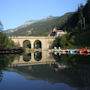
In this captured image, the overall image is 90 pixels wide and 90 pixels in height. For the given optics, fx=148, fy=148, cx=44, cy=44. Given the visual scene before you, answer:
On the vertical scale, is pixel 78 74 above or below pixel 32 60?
above

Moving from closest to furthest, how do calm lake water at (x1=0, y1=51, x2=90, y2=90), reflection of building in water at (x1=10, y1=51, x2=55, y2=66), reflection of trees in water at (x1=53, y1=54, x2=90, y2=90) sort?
calm lake water at (x1=0, y1=51, x2=90, y2=90), reflection of trees in water at (x1=53, y1=54, x2=90, y2=90), reflection of building in water at (x1=10, y1=51, x2=55, y2=66)

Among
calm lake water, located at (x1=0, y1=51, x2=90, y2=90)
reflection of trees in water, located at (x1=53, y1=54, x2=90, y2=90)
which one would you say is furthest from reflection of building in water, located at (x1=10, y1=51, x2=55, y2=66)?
reflection of trees in water, located at (x1=53, y1=54, x2=90, y2=90)

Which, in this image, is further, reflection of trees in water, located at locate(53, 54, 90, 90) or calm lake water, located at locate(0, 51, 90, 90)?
reflection of trees in water, located at locate(53, 54, 90, 90)

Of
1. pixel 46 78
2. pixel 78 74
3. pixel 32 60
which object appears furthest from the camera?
pixel 32 60

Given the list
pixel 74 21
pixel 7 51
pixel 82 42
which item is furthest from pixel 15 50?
pixel 74 21

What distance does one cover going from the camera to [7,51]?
35.2 m

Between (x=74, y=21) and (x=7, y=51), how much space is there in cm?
4404

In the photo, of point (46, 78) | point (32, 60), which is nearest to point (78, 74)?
point (46, 78)

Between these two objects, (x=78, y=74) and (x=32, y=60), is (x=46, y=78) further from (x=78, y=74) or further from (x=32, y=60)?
(x=32, y=60)

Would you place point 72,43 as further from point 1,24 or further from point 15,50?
point 1,24

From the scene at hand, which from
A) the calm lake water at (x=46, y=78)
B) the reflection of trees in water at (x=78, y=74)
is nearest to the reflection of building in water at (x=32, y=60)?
the calm lake water at (x=46, y=78)

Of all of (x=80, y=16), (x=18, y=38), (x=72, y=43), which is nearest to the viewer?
(x=72, y=43)

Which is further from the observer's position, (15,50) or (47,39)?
(47,39)

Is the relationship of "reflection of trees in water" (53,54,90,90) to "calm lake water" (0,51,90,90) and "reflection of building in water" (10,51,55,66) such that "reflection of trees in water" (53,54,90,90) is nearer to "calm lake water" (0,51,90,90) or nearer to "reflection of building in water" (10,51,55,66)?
"calm lake water" (0,51,90,90)
